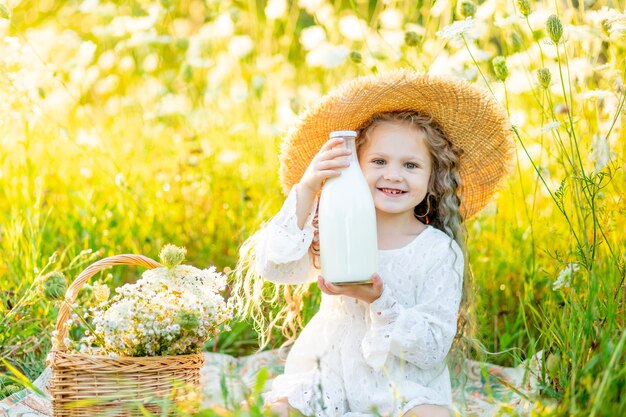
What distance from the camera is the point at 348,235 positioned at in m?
2.15

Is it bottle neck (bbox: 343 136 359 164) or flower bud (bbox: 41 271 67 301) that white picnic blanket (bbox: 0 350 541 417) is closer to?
flower bud (bbox: 41 271 67 301)

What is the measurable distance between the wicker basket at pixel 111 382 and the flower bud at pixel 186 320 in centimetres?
8

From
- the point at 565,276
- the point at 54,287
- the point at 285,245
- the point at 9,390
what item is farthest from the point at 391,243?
the point at 9,390

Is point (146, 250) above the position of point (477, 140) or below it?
below

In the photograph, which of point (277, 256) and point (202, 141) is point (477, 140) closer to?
point (277, 256)

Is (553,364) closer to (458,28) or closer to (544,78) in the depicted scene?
(544,78)

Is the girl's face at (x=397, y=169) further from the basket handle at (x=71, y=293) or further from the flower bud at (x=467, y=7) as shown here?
the basket handle at (x=71, y=293)

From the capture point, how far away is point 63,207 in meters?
3.91

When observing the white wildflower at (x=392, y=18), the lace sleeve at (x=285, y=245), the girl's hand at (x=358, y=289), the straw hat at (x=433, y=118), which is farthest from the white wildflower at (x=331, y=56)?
the girl's hand at (x=358, y=289)

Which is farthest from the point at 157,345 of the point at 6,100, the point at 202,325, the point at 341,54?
the point at 341,54

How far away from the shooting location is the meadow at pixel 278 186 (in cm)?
243

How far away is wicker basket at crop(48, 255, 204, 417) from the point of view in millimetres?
2145

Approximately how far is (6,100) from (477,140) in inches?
69.4

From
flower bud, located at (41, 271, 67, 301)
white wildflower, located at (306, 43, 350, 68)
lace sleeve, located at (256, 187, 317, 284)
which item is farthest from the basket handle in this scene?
white wildflower, located at (306, 43, 350, 68)
